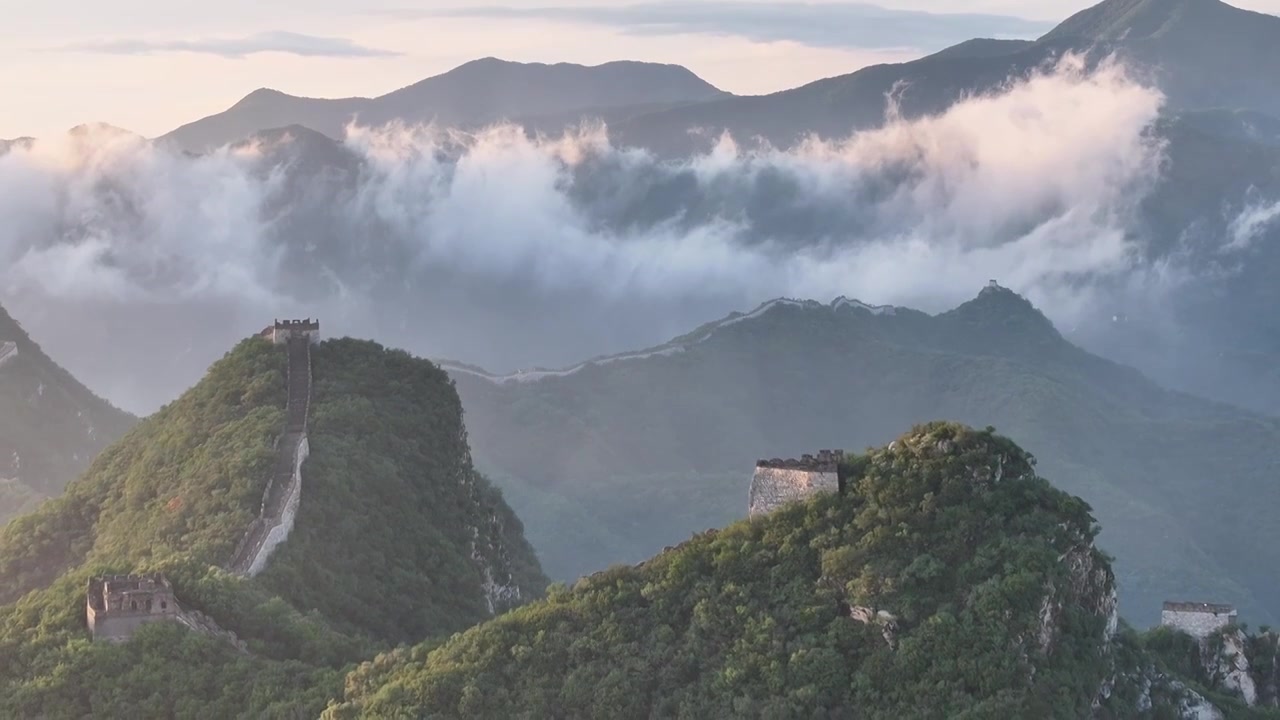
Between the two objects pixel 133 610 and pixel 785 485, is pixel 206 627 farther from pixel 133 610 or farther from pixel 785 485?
pixel 785 485

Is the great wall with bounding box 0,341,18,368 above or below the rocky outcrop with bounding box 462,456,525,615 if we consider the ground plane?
below

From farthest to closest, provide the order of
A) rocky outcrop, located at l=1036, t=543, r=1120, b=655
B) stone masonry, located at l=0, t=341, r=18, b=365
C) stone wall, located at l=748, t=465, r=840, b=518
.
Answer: stone masonry, located at l=0, t=341, r=18, b=365 → stone wall, located at l=748, t=465, r=840, b=518 → rocky outcrop, located at l=1036, t=543, r=1120, b=655

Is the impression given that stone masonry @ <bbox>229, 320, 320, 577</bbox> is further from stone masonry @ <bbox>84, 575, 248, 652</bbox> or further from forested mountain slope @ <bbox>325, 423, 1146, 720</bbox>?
forested mountain slope @ <bbox>325, 423, 1146, 720</bbox>


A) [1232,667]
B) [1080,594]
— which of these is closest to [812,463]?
[1080,594]

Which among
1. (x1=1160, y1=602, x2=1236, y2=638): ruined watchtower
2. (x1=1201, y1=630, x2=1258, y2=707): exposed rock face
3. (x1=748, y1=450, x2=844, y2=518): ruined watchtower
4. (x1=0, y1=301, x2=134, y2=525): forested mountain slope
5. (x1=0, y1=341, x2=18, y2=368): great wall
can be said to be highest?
(x1=748, y1=450, x2=844, y2=518): ruined watchtower

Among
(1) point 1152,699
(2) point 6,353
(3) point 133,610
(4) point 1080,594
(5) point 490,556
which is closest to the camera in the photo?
(4) point 1080,594

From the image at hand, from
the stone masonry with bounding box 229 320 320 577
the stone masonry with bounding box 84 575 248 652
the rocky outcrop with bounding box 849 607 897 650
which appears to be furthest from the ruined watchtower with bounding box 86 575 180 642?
the rocky outcrop with bounding box 849 607 897 650

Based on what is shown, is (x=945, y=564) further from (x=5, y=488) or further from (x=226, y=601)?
(x=5, y=488)

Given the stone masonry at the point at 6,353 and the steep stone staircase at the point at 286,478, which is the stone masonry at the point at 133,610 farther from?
the stone masonry at the point at 6,353

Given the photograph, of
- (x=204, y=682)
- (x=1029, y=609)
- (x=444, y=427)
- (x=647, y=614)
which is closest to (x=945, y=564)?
(x=1029, y=609)
